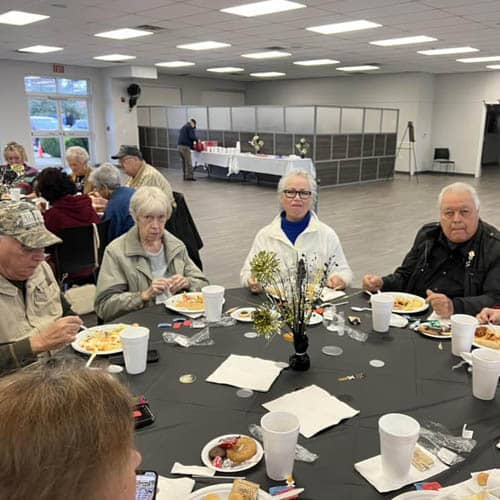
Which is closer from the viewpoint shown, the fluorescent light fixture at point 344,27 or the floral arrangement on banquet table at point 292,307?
the floral arrangement on banquet table at point 292,307

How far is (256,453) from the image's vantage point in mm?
1181

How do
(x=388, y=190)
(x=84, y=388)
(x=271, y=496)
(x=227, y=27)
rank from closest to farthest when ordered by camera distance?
(x=84, y=388)
(x=271, y=496)
(x=227, y=27)
(x=388, y=190)

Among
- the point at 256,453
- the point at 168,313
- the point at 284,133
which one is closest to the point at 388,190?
the point at 284,133

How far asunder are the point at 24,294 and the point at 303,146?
972cm

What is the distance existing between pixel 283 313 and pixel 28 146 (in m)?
14.0

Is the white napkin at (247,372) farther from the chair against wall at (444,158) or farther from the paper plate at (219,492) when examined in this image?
the chair against wall at (444,158)

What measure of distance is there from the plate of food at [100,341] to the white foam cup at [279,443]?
0.83 meters

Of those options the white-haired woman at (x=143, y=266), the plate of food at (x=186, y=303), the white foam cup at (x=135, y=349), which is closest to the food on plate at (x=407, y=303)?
the plate of food at (x=186, y=303)

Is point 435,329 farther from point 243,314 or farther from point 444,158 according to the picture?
point 444,158

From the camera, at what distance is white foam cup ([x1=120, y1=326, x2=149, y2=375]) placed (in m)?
1.57

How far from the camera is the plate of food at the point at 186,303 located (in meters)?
2.15

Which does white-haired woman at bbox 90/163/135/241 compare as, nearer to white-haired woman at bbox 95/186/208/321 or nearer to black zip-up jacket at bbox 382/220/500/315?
white-haired woman at bbox 95/186/208/321

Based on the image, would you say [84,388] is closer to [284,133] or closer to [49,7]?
[49,7]

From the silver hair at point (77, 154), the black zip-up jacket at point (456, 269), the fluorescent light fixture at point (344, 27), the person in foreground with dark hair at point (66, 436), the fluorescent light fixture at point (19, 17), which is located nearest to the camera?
the person in foreground with dark hair at point (66, 436)
